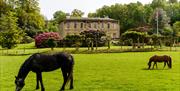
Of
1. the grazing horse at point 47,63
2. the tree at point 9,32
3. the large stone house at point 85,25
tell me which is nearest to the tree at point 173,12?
the large stone house at point 85,25

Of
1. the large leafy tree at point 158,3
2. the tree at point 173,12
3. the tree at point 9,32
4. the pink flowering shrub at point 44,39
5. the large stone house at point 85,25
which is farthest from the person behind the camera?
the large leafy tree at point 158,3

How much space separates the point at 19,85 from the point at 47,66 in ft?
5.38

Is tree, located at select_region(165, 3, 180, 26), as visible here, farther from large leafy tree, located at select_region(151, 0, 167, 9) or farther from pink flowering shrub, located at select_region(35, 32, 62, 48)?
pink flowering shrub, located at select_region(35, 32, 62, 48)

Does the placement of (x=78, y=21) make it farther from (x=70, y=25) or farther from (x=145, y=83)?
(x=145, y=83)

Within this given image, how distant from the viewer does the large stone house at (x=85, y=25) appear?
106 m

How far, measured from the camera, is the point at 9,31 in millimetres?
61094

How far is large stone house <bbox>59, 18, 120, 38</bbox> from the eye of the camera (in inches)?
4186

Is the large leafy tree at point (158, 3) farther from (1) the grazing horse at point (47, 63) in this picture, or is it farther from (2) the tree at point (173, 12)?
(1) the grazing horse at point (47, 63)

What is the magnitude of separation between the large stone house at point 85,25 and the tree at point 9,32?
43.2 meters

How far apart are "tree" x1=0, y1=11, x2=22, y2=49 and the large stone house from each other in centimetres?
4320

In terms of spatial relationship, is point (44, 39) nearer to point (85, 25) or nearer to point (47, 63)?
point (85, 25)

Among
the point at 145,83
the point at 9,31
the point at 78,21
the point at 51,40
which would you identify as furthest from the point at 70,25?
the point at 145,83

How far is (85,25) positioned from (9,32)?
48807 mm

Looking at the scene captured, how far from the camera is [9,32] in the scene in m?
60.8
